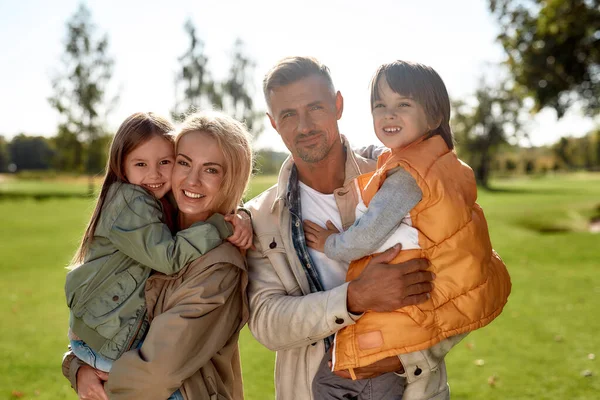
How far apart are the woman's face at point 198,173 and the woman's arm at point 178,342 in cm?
33

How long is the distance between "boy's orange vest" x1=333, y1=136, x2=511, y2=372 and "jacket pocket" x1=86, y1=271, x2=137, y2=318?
1.07 meters

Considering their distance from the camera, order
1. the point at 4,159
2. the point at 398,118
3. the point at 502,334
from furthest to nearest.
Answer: the point at 4,159
the point at 502,334
the point at 398,118

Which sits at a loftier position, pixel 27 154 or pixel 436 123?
pixel 436 123

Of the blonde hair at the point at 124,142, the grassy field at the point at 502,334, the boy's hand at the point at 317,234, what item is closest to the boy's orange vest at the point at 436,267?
the boy's hand at the point at 317,234

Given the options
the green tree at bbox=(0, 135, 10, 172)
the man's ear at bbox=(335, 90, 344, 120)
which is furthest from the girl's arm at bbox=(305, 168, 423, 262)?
the green tree at bbox=(0, 135, 10, 172)

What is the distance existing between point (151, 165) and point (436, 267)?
1.53 m

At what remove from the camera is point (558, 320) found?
26.5 ft

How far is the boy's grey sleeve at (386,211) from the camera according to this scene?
2.41m

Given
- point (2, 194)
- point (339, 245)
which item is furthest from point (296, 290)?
point (2, 194)

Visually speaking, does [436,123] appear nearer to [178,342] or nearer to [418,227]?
Result: [418,227]

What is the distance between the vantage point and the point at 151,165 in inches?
115

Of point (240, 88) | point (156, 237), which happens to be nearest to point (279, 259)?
point (156, 237)

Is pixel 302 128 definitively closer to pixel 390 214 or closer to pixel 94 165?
pixel 390 214

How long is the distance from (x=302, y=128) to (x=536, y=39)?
15.9 m
